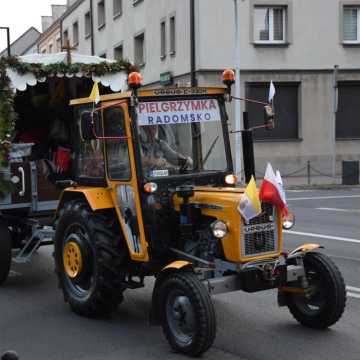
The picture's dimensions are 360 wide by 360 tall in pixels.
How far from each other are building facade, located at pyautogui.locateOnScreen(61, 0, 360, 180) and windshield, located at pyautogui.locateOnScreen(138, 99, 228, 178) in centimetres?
2076

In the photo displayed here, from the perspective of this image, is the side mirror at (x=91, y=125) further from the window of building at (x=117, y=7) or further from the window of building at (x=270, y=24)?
the window of building at (x=117, y=7)

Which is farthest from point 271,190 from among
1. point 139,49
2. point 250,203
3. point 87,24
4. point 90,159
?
point 87,24

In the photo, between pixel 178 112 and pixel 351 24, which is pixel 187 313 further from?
pixel 351 24

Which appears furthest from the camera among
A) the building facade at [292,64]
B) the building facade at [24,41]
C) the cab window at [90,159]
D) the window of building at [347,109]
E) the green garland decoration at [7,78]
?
the building facade at [24,41]

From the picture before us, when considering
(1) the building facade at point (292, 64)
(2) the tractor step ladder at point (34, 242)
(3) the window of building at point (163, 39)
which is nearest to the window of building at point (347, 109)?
(1) the building facade at point (292, 64)

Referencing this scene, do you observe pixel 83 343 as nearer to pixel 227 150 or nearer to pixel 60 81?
pixel 227 150

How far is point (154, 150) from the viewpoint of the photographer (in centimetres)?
622

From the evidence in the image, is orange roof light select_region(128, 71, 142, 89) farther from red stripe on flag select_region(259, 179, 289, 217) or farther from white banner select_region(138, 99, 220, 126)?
red stripe on flag select_region(259, 179, 289, 217)

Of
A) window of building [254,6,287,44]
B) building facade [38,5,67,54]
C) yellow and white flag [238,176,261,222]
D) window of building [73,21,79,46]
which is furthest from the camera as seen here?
building facade [38,5,67,54]

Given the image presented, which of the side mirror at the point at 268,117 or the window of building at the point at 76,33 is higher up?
the window of building at the point at 76,33

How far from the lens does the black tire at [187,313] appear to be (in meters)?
5.20

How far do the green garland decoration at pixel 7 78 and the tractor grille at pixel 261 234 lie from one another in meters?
3.75

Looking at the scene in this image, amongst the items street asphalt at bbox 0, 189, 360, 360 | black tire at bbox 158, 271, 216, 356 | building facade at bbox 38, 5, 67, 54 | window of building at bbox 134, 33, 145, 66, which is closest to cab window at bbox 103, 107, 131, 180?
black tire at bbox 158, 271, 216, 356

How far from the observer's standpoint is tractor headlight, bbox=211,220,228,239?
555cm
